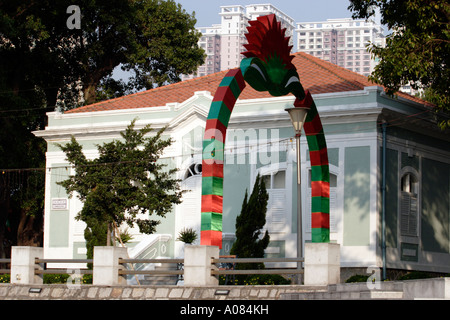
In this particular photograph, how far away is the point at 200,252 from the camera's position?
17.9 metres

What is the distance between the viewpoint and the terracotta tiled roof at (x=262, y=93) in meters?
32.0

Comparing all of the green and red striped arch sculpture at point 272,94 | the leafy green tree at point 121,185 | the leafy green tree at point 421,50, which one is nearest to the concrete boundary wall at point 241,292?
the green and red striped arch sculpture at point 272,94

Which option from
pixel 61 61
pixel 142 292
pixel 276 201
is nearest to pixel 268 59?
pixel 142 292

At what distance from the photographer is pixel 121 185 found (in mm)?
26812

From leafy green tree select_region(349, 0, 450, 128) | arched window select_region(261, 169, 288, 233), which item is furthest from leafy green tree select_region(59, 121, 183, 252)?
leafy green tree select_region(349, 0, 450, 128)

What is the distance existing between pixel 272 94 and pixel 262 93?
475 inches

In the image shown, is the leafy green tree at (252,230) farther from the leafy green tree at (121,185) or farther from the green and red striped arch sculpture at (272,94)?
the green and red striped arch sculpture at (272,94)

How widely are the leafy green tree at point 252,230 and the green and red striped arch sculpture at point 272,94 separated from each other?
597cm

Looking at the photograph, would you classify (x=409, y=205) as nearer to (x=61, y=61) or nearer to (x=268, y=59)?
(x=268, y=59)

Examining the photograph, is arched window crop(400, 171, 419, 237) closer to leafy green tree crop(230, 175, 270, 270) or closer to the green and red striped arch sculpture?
leafy green tree crop(230, 175, 270, 270)

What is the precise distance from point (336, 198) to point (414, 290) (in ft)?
51.1

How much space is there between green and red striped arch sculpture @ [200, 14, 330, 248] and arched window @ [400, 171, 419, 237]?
29.8 feet

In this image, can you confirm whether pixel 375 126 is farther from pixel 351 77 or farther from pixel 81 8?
pixel 81 8

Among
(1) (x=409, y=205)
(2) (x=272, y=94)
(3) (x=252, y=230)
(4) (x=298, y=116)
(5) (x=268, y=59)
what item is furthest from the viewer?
(1) (x=409, y=205)
